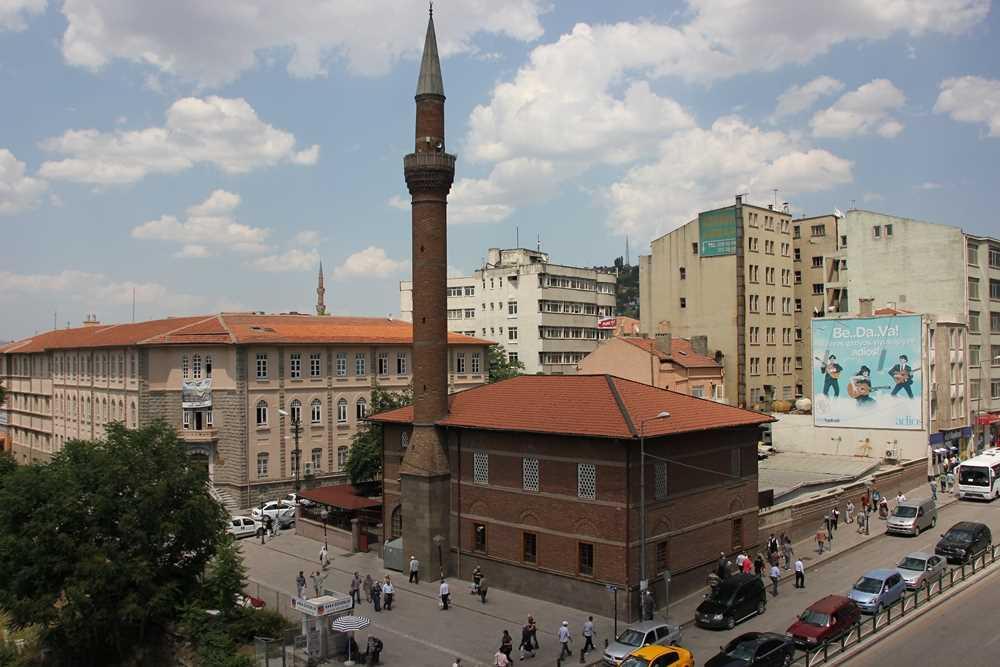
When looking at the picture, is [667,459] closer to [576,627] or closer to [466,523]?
[576,627]

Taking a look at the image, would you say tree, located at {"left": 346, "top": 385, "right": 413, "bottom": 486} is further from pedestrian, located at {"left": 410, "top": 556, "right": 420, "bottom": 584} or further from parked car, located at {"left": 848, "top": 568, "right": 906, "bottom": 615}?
parked car, located at {"left": 848, "top": 568, "right": 906, "bottom": 615}

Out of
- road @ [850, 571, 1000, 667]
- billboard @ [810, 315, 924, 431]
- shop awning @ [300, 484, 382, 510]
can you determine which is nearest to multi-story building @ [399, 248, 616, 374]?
billboard @ [810, 315, 924, 431]

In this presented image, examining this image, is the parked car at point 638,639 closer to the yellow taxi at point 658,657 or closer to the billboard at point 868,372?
the yellow taxi at point 658,657

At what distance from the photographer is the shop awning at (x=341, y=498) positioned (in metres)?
46.3

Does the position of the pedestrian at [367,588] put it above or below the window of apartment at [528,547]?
below

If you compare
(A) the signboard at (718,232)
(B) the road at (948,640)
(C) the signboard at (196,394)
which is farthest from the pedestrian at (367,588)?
(A) the signboard at (718,232)

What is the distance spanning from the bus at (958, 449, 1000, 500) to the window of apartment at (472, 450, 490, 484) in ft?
109

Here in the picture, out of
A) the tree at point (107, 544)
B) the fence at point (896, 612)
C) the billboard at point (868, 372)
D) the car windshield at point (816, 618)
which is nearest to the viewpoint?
the fence at point (896, 612)

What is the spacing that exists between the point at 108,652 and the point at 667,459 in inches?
1001

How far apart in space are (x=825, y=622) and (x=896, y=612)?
459 centimetres

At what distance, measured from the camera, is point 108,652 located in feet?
114

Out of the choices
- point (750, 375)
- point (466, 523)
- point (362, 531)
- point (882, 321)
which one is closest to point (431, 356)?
point (466, 523)

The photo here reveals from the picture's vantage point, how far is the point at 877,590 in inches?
1197

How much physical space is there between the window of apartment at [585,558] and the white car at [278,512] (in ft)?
83.4
